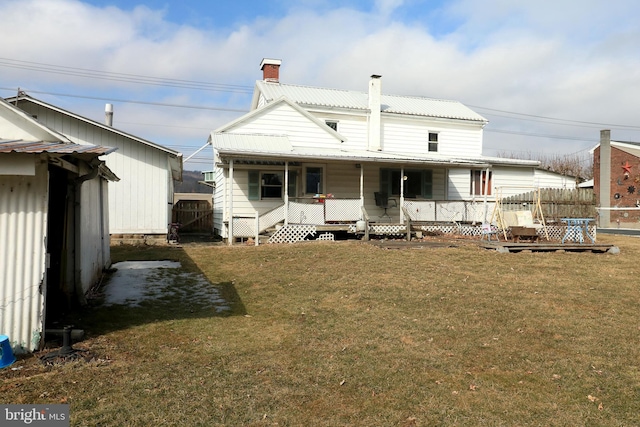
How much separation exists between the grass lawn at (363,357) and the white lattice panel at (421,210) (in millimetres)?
8585

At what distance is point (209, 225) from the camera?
25672mm

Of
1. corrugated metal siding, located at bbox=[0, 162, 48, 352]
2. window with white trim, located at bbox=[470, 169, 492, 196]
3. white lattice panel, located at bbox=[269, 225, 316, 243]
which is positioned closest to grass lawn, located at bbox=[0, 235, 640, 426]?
corrugated metal siding, located at bbox=[0, 162, 48, 352]

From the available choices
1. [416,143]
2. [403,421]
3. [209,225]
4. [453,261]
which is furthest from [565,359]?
[209,225]

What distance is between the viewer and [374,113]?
23609 mm

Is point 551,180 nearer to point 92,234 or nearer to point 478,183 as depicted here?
point 478,183

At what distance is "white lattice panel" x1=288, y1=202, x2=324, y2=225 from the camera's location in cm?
1730

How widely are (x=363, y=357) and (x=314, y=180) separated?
14.7m

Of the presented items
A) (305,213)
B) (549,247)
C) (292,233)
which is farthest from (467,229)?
(292,233)

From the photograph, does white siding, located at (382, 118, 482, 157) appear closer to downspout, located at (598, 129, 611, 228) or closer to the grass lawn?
the grass lawn

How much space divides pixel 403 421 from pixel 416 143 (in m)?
21.7

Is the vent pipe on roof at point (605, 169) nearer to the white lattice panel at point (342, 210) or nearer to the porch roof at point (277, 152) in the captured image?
the porch roof at point (277, 152)

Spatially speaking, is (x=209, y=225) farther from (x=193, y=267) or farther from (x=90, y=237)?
(x=90, y=237)

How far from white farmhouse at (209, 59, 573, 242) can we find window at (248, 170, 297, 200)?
4 cm

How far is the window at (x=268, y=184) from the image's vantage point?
19.2 meters
